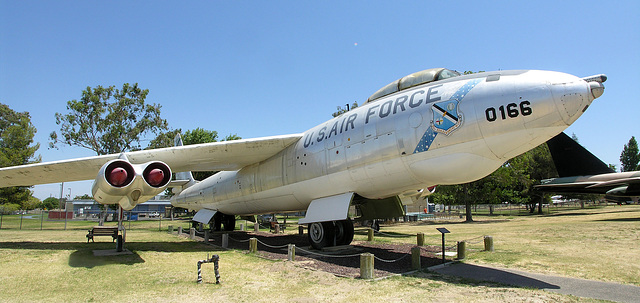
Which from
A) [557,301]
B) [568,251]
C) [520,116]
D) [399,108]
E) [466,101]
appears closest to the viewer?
[557,301]

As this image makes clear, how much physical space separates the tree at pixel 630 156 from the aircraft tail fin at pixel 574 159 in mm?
69431

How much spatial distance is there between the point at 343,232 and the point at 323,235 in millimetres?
697

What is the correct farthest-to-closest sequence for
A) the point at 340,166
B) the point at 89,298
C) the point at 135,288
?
the point at 340,166 → the point at 135,288 → the point at 89,298

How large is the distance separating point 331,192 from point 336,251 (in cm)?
192

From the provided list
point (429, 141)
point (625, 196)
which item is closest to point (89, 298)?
point (429, 141)

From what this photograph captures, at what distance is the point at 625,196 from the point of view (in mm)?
25875

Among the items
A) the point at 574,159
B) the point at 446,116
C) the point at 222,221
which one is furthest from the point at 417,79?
the point at 574,159

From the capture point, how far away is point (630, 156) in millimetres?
81688

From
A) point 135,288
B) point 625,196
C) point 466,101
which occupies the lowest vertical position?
point 135,288

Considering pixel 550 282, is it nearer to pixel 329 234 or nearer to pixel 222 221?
pixel 329 234

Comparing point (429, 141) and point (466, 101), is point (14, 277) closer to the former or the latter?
point (429, 141)

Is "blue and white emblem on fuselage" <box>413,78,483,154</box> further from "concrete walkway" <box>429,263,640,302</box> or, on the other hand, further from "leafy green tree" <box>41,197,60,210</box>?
"leafy green tree" <box>41,197,60,210</box>

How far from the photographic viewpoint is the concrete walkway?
5988 mm

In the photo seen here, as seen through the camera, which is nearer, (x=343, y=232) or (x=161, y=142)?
(x=343, y=232)
